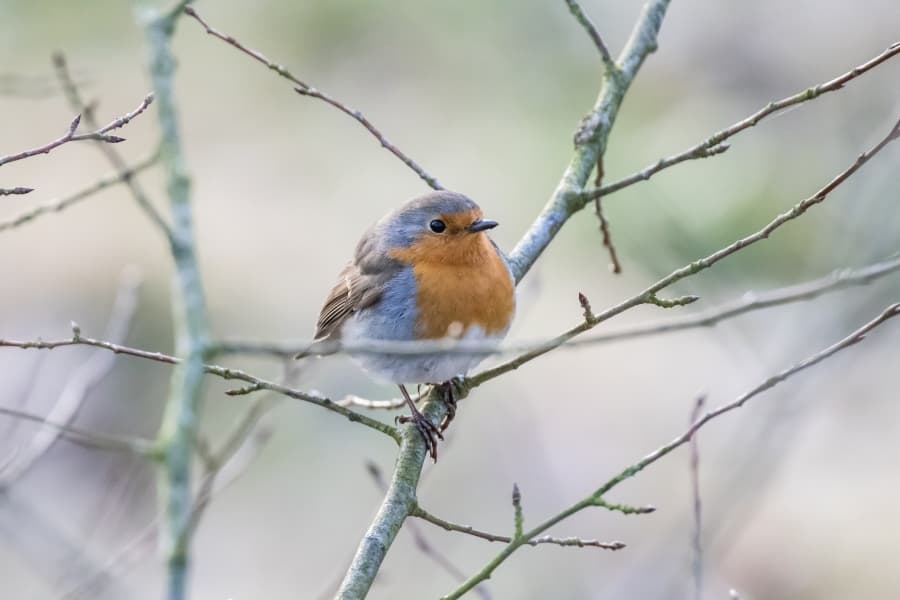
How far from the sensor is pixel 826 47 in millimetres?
9742

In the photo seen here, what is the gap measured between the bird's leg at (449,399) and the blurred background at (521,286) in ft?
0.44

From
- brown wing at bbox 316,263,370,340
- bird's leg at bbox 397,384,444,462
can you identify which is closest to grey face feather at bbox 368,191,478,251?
brown wing at bbox 316,263,370,340

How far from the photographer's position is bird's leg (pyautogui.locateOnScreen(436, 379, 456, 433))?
122 inches

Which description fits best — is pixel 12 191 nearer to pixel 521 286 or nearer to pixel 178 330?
pixel 178 330

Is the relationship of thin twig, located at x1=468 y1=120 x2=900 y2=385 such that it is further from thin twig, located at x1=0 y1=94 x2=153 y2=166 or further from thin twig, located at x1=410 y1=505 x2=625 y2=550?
Answer: thin twig, located at x1=0 y1=94 x2=153 y2=166

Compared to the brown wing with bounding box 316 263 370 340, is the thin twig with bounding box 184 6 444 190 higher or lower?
lower

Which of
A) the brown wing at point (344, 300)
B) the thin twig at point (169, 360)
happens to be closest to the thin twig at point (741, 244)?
the thin twig at point (169, 360)

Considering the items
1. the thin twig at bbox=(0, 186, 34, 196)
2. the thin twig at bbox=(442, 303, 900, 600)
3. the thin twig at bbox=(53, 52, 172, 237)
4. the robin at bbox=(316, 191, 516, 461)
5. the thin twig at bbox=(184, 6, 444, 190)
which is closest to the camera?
the thin twig at bbox=(53, 52, 172, 237)

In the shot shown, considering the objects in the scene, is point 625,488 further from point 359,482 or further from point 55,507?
point 55,507

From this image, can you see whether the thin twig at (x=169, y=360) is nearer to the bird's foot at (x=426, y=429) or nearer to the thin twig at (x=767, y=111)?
the bird's foot at (x=426, y=429)

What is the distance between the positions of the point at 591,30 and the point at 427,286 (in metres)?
0.99

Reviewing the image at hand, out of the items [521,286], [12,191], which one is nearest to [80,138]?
[12,191]

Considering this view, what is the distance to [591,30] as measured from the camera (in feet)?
9.40

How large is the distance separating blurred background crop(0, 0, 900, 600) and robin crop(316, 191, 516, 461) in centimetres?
32
